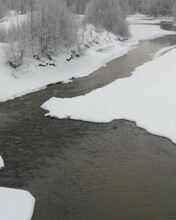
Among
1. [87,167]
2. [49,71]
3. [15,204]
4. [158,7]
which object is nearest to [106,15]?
[49,71]

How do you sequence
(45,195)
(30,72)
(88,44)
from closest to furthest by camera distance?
(45,195) → (30,72) → (88,44)

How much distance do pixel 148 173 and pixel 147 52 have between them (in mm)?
43952

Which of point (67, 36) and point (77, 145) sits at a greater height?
point (67, 36)

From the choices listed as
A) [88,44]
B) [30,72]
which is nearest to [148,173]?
[30,72]

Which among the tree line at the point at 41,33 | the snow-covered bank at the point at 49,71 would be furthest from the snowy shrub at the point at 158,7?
the tree line at the point at 41,33

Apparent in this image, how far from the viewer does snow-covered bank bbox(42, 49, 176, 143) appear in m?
26.9

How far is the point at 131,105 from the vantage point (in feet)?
99.2

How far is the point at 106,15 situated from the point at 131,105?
48.7 metres

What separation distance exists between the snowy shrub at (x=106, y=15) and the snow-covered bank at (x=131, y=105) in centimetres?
3793

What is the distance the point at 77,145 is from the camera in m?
23.5

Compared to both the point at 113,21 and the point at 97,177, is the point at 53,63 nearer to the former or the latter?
the point at 97,177

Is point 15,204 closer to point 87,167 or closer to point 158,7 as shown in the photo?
point 87,167

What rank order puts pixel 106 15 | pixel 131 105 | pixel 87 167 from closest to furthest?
pixel 87 167, pixel 131 105, pixel 106 15

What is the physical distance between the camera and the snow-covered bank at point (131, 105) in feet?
88.3
